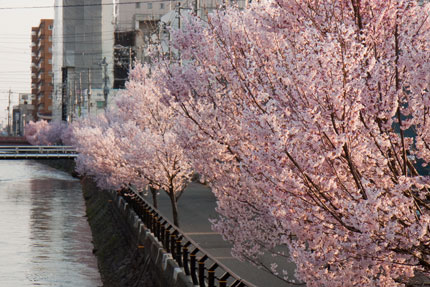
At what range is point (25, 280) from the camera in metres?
28.1

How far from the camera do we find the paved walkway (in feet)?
67.6

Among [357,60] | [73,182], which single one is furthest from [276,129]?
[73,182]

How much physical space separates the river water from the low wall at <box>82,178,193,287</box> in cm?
63

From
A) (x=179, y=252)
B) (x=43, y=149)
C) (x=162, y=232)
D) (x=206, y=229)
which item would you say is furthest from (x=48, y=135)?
(x=179, y=252)

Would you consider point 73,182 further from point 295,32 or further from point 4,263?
point 295,32

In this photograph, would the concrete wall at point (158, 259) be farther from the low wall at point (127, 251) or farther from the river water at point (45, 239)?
the river water at point (45, 239)

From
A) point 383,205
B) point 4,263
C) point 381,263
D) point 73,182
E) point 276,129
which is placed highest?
point 276,129

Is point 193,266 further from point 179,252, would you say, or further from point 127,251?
point 127,251

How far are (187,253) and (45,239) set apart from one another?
2272 cm

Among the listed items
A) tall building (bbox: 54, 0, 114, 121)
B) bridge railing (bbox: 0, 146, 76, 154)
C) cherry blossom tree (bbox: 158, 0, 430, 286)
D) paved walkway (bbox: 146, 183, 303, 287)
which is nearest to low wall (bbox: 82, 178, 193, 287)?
paved walkway (bbox: 146, 183, 303, 287)

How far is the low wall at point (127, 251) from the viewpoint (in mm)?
19844

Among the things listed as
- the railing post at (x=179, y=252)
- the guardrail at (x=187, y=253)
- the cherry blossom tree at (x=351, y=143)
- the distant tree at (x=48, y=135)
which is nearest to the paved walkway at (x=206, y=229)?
the guardrail at (x=187, y=253)

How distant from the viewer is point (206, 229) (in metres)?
31.1

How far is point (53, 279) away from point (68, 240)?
1010 cm
